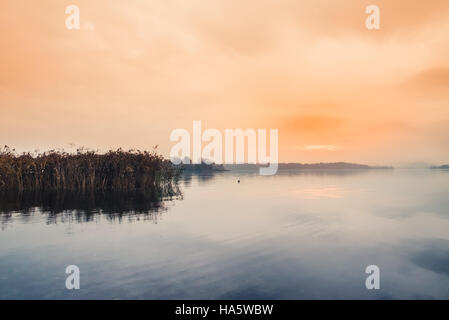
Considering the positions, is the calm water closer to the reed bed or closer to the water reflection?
the water reflection

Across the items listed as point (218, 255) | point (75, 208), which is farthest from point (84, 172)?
point (218, 255)

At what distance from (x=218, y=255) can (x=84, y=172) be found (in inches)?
908

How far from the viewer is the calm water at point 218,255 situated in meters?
7.11

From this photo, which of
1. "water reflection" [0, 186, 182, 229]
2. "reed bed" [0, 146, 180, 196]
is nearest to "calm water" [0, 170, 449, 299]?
"water reflection" [0, 186, 182, 229]

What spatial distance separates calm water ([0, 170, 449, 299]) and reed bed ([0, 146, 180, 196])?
36.1ft

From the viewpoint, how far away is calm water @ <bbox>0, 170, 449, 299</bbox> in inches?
280

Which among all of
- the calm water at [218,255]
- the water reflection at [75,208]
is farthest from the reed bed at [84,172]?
the calm water at [218,255]

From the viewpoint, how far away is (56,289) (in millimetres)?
6949

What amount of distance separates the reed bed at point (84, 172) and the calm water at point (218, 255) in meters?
Answer: 11.0

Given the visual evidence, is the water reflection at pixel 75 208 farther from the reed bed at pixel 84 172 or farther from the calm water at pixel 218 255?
the reed bed at pixel 84 172

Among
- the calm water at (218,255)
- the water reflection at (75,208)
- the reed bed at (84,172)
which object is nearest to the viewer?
the calm water at (218,255)

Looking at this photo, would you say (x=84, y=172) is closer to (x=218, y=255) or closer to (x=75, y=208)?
(x=75, y=208)

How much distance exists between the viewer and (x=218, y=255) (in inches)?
386
